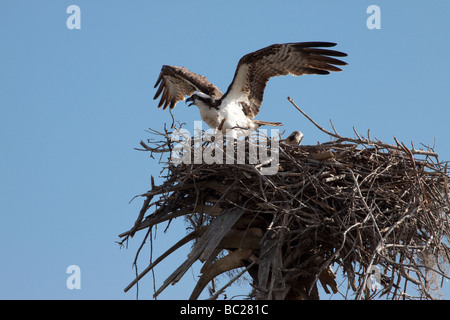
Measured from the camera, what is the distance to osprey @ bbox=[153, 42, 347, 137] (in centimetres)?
862

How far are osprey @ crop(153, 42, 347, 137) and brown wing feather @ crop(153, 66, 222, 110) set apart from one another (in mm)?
578

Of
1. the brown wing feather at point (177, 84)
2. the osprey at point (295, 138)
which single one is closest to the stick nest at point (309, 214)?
the osprey at point (295, 138)

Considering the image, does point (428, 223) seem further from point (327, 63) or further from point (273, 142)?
point (327, 63)

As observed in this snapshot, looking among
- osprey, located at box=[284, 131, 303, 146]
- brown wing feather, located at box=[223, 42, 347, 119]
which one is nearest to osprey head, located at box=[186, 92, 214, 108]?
brown wing feather, located at box=[223, 42, 347, 119]

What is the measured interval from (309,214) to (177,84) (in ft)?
16.2

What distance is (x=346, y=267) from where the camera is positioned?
21.7ft

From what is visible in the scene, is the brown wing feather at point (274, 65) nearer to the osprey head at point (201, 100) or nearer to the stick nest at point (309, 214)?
the osprey head at point (201, 100)

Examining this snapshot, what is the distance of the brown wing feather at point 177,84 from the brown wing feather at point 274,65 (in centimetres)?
78

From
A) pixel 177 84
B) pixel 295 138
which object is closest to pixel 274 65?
pixel 295 138

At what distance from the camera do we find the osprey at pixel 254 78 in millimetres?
8621

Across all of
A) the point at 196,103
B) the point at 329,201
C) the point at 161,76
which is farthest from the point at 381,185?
the point at 161,76

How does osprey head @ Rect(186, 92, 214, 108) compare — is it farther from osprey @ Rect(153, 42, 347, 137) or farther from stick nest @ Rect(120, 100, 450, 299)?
stick nest @ Rect(120, 100, 450, 299)

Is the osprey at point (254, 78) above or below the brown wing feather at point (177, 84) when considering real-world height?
below

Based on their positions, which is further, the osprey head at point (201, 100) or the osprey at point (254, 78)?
the osprey head at point (201, 100)
